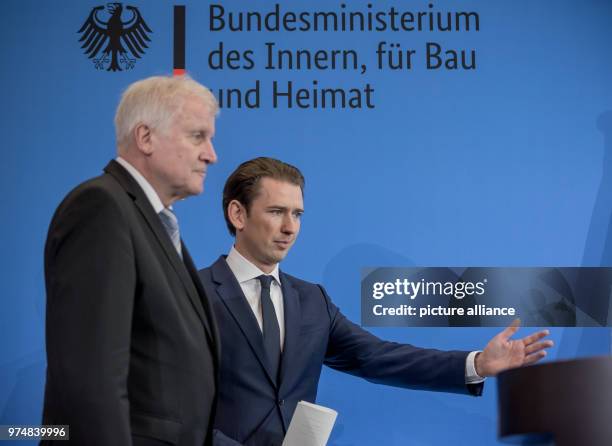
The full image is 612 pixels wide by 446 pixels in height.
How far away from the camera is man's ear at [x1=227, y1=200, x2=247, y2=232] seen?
8.96ft

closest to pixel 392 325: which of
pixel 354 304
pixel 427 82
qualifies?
pixel 354 304

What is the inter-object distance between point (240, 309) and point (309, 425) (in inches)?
18.0

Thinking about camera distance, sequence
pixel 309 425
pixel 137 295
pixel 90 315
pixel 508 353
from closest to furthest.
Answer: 1. pixel 90 315
2. pixel 137 295
3. pixel 309 425
4. pixel 508 353

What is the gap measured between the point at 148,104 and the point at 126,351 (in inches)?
25.1

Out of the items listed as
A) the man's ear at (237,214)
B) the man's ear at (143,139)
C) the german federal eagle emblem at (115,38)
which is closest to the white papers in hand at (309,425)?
the man's ear at (237,214)

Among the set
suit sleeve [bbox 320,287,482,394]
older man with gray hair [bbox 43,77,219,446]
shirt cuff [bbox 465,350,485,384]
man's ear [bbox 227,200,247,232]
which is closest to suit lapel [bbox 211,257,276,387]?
man's ear [bbox 227,200,247,232]

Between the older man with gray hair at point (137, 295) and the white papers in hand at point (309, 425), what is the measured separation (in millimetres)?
405

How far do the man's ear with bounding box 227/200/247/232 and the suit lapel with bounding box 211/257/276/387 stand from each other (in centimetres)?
15

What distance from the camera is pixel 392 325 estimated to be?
334 centimetres

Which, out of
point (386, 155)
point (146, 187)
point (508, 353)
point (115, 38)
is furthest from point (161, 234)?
point (115, 38)

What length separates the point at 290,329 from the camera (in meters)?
2.61

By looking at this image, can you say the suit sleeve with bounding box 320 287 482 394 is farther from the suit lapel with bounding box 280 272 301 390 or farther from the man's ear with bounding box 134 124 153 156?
the man's ear with bounding box 134 124 153 156

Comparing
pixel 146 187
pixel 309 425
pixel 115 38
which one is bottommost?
pixel 309 425

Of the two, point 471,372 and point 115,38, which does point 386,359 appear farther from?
point 115,38
